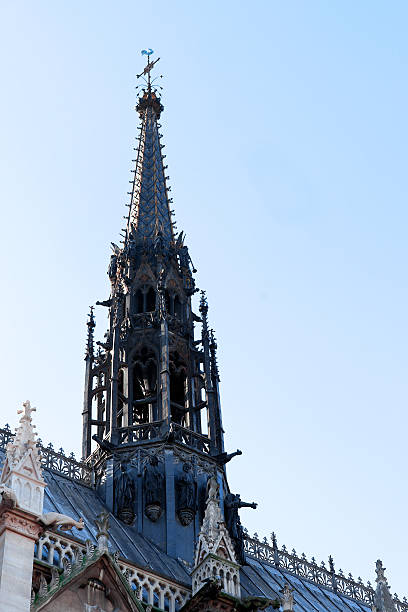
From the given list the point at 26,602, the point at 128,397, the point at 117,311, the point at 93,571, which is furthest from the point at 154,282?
the point at 26,602

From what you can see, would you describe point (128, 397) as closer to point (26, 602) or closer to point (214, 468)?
point (214, 468)

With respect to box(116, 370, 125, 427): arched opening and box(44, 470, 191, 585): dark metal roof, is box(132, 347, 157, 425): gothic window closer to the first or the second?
box(116, 370, 125, 427): arched opening

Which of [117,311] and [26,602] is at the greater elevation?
[117,311]

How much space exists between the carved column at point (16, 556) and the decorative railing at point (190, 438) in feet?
43.4

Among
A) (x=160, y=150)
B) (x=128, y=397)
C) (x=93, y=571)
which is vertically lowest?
(x=93, y=571)

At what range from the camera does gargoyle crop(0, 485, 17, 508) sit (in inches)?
757

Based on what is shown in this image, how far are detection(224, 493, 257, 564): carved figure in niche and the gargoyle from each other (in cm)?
1370

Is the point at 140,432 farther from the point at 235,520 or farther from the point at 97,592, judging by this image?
the point at 97,592

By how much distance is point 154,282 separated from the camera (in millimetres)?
38000

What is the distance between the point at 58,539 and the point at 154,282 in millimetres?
15644

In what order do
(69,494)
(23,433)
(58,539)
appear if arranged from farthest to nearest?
(69,494)
(58,539)
(23,433)

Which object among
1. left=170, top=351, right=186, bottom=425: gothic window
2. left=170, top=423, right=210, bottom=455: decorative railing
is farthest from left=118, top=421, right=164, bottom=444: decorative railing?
left=170, top=351, right=186, bottom=425: gothic window

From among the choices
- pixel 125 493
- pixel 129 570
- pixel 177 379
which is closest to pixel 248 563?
pixel 125 493

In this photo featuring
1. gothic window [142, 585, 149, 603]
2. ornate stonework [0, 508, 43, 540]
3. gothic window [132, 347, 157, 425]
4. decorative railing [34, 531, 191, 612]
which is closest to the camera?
ornate stonework [0, 508, 43, 540]
